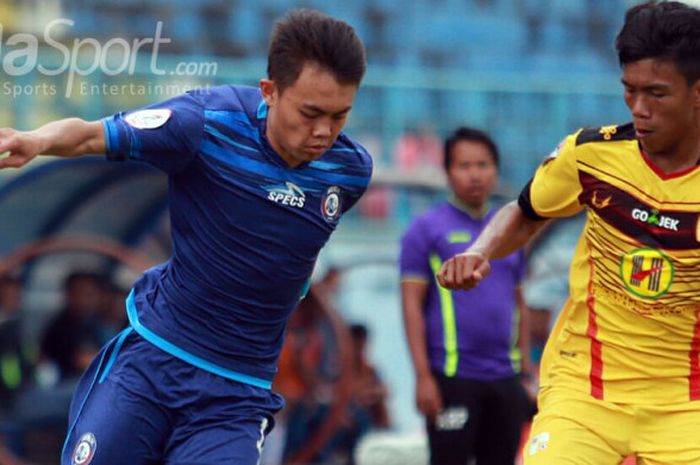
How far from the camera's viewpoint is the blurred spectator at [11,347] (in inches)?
380

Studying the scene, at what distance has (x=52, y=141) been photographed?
160 inches

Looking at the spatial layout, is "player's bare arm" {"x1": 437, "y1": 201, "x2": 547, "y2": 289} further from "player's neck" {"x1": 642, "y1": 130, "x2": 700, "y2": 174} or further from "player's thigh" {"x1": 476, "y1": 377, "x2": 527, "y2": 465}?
"player's thigh" {"x1": 476, "y1": 377, "x2": 527, "y2": 465}

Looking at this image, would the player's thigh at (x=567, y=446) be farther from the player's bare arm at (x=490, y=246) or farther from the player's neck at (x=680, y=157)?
the player's neck at (x=680, y=157)

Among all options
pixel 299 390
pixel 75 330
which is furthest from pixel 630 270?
pixel 299 390

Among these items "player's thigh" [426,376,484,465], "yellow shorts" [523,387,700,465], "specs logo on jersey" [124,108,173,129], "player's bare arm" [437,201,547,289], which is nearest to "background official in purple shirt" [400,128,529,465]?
"player's thigh" [426,376,484,465]

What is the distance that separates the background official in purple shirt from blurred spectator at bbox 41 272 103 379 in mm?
3231

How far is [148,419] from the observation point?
449 centimetres

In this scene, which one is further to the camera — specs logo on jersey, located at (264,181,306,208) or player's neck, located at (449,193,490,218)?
player's neck, located at (449,193,490,218)

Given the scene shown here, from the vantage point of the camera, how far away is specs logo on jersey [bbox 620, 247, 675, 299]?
450cm

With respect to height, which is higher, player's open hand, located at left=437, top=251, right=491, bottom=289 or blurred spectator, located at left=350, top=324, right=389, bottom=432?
player's open hand, located at left=437, top=251, right=491, bottom=289

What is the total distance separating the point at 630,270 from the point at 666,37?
2.51ft

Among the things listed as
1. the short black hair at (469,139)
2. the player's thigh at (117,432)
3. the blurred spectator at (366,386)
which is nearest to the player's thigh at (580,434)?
the player's thigh at (117,432)

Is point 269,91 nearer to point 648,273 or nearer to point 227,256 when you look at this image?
point 227,256

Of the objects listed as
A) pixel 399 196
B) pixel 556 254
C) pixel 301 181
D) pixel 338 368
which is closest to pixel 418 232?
pixel 301 181
